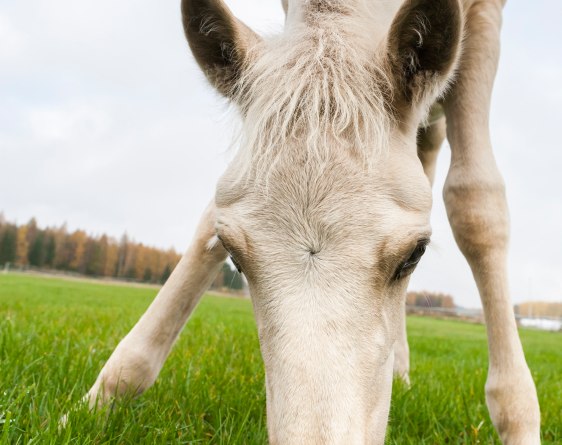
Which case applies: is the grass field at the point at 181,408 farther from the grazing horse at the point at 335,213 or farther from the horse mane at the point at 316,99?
the horse mane at the point at 316,99

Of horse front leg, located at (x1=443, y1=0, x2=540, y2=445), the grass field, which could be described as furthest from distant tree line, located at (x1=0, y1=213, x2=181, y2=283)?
horse front leg, located at (x1=443, y1=0, x2=540, y2=445)

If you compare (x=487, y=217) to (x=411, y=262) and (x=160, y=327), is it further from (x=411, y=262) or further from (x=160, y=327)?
(x=160, y=327)

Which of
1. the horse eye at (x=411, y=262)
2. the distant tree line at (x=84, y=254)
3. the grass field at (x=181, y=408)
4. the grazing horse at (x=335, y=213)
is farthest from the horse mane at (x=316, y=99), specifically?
the distant tree line at (x=84, y=254)

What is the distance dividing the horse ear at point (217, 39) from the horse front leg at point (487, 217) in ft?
3.98

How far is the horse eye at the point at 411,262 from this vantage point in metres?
1.42

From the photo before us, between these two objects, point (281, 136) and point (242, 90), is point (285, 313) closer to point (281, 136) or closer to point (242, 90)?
point (281, 136)

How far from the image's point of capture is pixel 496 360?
1.96m

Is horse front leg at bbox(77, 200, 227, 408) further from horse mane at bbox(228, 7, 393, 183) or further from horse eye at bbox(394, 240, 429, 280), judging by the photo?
horse eye at bbox(394, 240, 429, 280)

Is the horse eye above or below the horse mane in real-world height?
below

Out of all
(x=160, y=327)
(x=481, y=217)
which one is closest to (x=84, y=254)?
(x=160, y=327)

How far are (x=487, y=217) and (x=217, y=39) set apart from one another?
153 centimetres

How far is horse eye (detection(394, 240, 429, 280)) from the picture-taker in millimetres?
1420

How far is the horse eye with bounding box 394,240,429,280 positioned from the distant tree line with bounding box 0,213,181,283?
7064cm

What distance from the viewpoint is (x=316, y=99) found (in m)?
1.50
